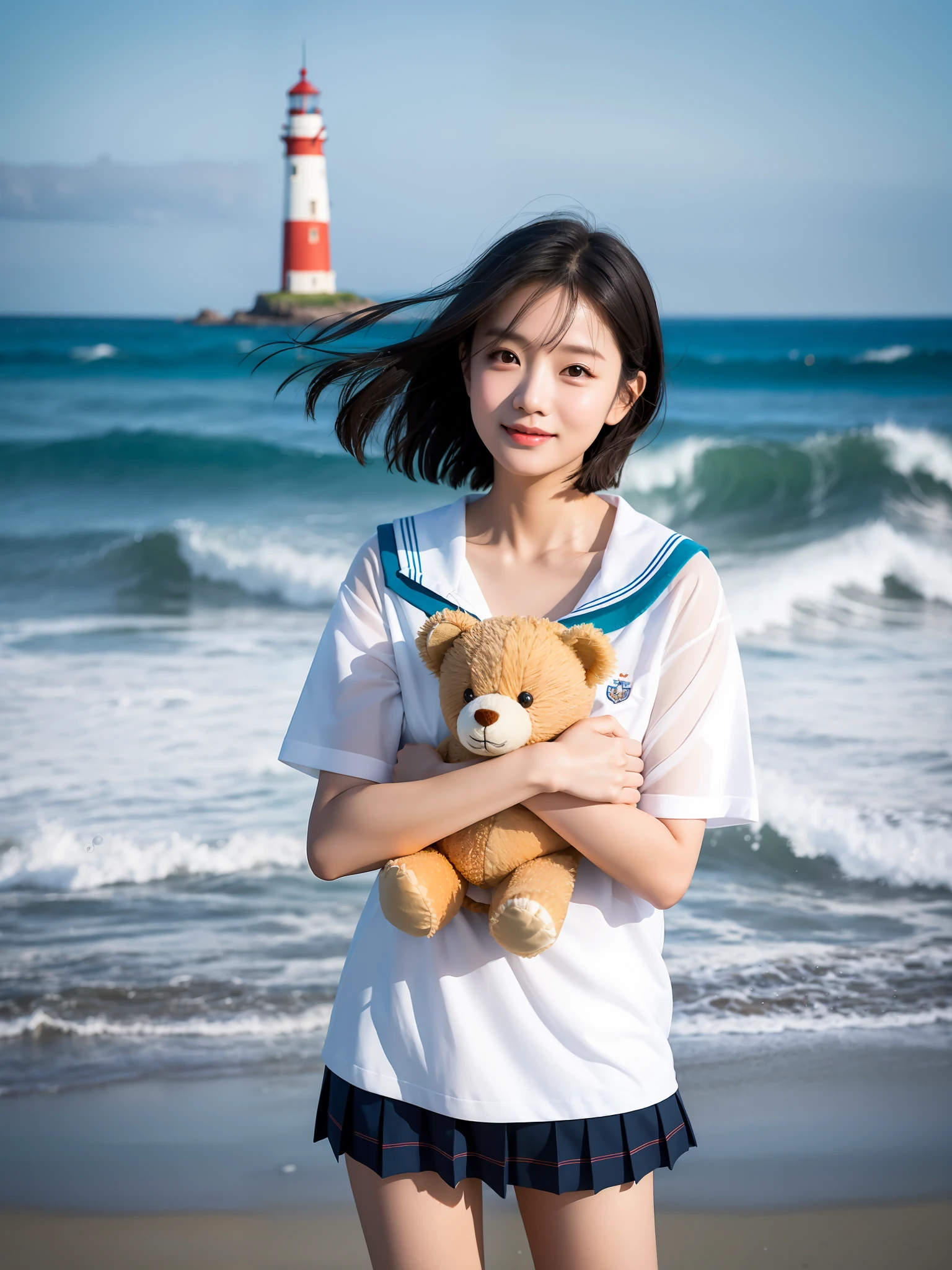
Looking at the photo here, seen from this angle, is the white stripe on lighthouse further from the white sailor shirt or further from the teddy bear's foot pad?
the teddy bear's foot pad

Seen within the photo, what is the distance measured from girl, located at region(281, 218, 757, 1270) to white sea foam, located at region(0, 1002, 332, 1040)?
2.19 metres

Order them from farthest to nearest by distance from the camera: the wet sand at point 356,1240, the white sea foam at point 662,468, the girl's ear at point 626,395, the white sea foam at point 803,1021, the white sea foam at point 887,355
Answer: the white sea foam at point 887,355 → the white sea foam at point 662,468 → the white sea foam at point 803,1021 → the wet sand at point 356,1240 → the girl's ear at point 626,395

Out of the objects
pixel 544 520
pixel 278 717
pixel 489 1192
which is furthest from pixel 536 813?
pixel 278 717

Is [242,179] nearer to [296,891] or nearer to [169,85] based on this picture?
[169,85]

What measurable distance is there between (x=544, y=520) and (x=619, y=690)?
30 cm

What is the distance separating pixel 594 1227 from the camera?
4.73 ft

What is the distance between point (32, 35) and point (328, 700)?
1523 centimetres

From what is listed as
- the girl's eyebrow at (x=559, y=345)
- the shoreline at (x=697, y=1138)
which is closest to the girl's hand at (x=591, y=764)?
the girl's eyebrow at (x=559, y=345)

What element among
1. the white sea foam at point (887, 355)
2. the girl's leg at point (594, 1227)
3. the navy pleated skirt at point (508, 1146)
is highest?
the white sea foam at point (887, 355)

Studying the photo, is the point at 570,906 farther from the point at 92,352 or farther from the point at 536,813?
the point at 92,352

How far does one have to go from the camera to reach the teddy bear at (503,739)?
1341 mm

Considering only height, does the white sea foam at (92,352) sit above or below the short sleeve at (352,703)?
above

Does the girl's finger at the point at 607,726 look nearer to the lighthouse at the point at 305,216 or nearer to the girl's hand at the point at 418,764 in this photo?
the girl's hand at the point at 418,764

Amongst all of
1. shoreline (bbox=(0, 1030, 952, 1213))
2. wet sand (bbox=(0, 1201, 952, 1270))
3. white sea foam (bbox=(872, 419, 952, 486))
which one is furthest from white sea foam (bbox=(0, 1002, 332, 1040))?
white sea foam (bbox=(872, 419, 952, 486))
